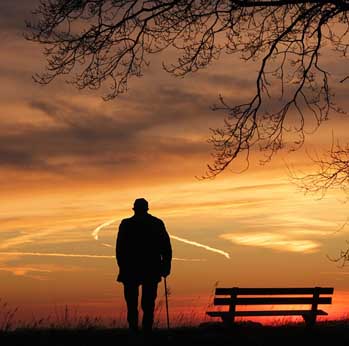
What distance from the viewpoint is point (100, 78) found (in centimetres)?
1497

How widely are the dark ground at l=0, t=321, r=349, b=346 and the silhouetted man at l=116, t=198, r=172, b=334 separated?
0.54m

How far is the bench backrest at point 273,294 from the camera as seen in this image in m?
14.9

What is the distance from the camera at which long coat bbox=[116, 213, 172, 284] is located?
12297 millimetres

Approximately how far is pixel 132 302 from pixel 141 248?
33.1 inches

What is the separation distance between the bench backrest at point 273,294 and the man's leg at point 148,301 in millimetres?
2737

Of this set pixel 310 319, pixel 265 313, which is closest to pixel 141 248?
pixel 265 313

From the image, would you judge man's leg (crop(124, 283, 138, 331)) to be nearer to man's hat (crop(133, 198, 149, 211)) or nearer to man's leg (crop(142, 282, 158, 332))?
man's leg (crop(142, 282, 158, 332))

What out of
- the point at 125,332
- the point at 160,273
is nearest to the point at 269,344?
the point at 160,273

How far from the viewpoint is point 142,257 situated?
12.4 metres

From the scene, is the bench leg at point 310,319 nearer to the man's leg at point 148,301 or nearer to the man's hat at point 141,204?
the man's leg at point 148,301

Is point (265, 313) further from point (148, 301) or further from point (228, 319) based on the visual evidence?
point (148, 301)

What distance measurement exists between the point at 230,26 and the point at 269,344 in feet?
20.6

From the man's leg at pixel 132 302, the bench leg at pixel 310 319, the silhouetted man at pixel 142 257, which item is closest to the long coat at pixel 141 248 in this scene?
the silhouetted man at pixel 142 257

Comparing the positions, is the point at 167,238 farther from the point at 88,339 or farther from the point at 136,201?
the point at 88,339
